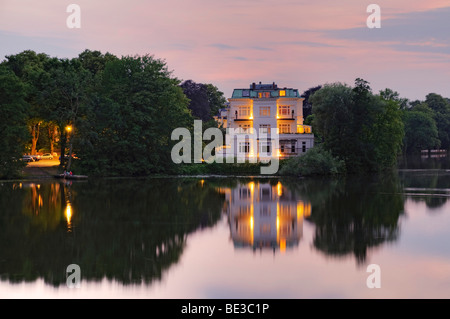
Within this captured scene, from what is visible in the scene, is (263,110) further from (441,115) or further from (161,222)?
(441,115)

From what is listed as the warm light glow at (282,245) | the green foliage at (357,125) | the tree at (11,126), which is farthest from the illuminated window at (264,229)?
the green foliage at (357,125)

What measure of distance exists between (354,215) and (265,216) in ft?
15.3

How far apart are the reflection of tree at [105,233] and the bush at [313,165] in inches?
804

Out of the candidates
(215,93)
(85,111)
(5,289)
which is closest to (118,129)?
(85,111)

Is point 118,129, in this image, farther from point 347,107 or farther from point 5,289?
point 5,289

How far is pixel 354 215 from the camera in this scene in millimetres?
31031

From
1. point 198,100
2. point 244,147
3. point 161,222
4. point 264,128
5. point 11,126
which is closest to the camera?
point 161,222

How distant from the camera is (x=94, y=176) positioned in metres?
60.9

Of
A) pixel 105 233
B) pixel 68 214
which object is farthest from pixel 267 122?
pixel 105 233

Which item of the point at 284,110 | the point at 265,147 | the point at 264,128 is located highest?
the point at 284,110

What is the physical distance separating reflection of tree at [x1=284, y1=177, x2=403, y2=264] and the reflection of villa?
3.37ft

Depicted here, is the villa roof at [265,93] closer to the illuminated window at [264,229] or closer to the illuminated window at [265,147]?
the illuminated window at [265,147]

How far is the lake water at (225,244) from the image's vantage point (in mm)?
17016
